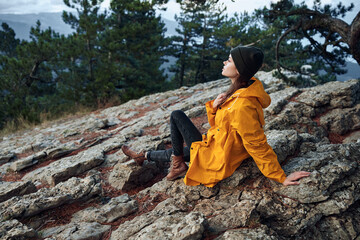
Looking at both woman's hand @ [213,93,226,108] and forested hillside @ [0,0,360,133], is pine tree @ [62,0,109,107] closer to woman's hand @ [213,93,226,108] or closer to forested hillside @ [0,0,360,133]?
forested hillside @ [0,0,360,133]

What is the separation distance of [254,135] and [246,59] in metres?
0.82

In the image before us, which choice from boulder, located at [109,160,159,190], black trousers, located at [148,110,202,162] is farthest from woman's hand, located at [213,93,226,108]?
boulder, located at [109,160,159,190]

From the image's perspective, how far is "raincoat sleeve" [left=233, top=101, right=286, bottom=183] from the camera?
7.98ft

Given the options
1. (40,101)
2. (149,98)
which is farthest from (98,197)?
(40,101)

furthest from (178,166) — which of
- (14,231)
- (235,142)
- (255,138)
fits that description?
(14,231)

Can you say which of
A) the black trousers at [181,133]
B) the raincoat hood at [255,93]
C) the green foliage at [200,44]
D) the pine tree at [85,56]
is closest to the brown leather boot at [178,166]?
the black trousers at [181,133]

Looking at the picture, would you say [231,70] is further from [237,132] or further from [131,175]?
[131,175]

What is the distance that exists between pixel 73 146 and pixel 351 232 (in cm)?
575

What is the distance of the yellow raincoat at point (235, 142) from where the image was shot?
245 cm

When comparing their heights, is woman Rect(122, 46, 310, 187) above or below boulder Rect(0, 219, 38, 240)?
above

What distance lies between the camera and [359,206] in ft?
9.14

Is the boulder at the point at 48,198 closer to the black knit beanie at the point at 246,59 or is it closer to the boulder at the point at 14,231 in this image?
the boulder at the point at 14,231

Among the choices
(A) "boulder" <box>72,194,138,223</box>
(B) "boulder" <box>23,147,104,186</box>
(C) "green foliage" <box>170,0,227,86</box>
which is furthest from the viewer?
(C) "green foliage" <box>170,0,227,86</box>

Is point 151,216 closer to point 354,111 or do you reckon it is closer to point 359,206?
point 359,206
